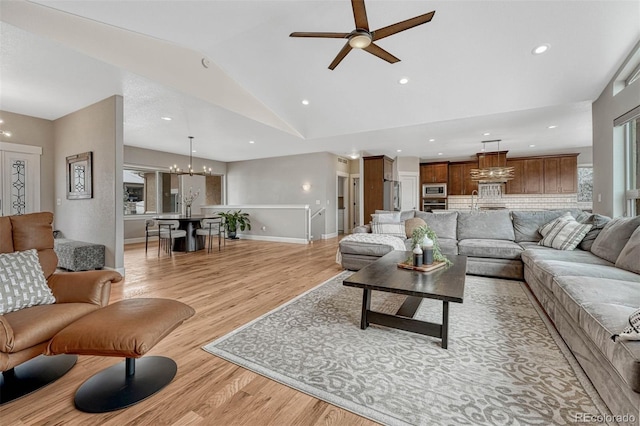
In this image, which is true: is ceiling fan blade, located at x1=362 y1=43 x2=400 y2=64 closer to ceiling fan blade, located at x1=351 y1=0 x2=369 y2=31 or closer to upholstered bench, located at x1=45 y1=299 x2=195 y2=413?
ceiling fan blade, located at x1=351 y1=0 x2=369 y2=31

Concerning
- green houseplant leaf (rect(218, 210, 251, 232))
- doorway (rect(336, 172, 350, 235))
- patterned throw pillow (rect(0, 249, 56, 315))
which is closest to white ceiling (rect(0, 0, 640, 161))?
patterned throw pillow (rect(0, 249, 56, 315))

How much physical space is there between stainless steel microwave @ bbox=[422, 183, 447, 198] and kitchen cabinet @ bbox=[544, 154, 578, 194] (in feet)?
8.96

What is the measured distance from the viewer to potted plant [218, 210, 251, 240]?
8.17 m

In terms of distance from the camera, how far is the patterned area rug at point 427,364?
57.2 inches

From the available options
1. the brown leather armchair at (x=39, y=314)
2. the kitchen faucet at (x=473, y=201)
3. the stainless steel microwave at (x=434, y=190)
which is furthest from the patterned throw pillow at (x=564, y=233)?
the stainless steel microwave at (x=434, y=190)

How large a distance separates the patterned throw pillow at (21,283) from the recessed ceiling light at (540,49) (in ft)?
17.6

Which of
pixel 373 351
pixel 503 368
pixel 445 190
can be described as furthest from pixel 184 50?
pixel 445 190

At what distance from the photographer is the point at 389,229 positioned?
4902mm

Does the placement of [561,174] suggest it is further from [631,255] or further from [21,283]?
[21,283]

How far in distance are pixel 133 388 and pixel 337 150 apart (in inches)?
279

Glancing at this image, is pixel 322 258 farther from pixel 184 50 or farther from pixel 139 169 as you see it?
pixel 139 169

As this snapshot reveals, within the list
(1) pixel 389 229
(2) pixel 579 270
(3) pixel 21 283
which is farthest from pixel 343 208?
(3) pixel 21 283

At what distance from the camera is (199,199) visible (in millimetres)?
9406

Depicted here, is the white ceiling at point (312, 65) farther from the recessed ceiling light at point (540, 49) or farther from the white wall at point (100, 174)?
the white wall at point (100, 174)
